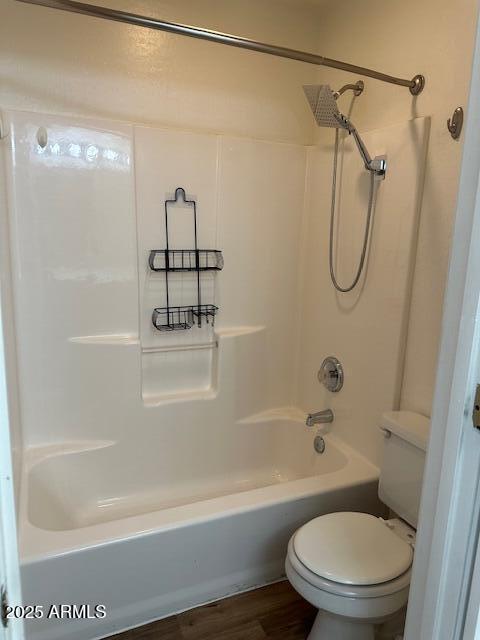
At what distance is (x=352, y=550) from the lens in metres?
1.45

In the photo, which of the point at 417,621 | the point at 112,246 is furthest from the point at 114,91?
the point at 417,621

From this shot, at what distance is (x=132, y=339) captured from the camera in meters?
2.25

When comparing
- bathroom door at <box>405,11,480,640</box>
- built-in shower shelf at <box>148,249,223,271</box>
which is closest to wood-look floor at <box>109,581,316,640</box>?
bathroom door at <box>405,11,480,640</box>

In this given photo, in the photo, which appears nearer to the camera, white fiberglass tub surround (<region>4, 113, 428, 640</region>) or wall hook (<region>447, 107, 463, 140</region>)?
wall hook (<region>447, 107, 463, 140</region>)

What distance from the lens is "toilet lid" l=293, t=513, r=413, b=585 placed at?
1.35 m

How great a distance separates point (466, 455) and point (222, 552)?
4.13ft

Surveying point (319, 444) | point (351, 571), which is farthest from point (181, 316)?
point (351, 571)

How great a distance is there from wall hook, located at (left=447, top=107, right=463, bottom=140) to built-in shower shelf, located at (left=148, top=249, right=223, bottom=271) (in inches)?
47.2

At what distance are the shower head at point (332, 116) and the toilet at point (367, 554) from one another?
1014 mm

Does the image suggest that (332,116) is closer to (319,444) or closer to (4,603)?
(319,444)

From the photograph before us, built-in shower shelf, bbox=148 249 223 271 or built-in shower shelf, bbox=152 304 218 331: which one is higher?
built-in shower shelf, bbox=148 249 223 271

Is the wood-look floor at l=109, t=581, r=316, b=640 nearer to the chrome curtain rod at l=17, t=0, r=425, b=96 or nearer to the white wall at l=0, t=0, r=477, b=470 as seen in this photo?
the white wall at l=0, t=0, r=477, b=470

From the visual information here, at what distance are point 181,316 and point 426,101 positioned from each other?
145 centimetres

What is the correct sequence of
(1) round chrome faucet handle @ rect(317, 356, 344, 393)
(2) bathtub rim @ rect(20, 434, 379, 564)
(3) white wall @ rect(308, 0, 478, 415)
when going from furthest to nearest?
(1) round chrome faucet handle @ rect(317, 356, 344, 393) → (3) white wall @ rect(308, 0, 478, 415) → (2) bathtub rim @ rect(20, 434, 379, 564)
